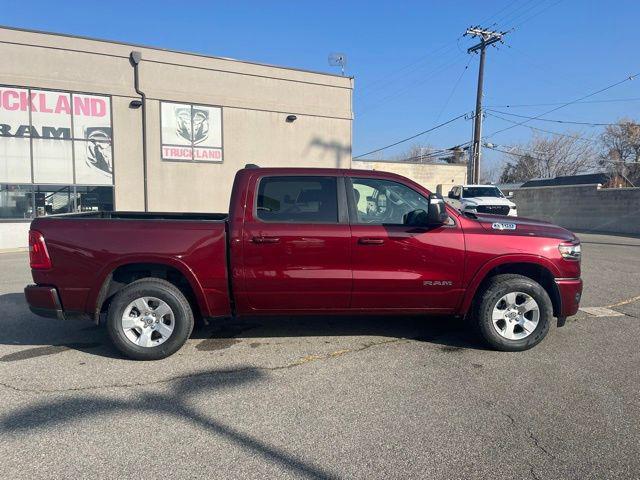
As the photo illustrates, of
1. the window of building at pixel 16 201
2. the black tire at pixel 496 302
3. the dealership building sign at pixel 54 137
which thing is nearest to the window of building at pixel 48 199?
the window of building at pixel 16 201

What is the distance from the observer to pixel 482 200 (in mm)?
18125

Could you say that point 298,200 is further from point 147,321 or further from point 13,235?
point 13,235

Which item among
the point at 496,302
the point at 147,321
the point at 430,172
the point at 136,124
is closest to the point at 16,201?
the point at 136,124

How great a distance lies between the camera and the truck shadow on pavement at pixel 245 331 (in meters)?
4.87

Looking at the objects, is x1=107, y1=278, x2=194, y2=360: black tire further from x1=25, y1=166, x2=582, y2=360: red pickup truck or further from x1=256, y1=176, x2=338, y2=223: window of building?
x1=256, y1=176, x2=338, y2=223: window of building

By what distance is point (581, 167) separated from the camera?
180ft

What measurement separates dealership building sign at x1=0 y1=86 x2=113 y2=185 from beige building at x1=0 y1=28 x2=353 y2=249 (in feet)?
0.10

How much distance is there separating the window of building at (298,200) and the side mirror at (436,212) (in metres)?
0.92

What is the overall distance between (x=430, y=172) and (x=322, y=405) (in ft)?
108

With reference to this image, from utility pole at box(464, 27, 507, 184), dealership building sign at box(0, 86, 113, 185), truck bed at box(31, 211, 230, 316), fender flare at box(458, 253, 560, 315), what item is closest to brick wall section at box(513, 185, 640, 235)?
utility pole at box(464, 27, 507, 184)

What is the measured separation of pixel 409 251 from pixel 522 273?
4.37 feet

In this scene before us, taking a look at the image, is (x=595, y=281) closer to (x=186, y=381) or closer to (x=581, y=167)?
(x=186, y=381)

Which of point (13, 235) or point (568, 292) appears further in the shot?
point (13, 235)

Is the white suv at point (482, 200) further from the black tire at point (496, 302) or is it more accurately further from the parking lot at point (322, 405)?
the parking lot at point (322, 405)
